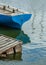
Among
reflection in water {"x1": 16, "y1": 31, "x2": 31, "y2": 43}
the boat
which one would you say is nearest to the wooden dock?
reflection in water {"x1": 16, "y1": 31, "x2": 31, "y2": 43}

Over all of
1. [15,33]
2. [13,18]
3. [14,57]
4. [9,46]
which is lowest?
[14,57]

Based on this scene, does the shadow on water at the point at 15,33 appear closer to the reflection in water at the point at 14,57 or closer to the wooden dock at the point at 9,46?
the wooden dock at the point at 9,46

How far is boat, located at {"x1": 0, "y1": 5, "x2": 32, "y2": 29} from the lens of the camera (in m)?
17.1

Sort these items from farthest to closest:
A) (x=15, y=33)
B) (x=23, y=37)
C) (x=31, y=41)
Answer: (x=15, y=33) < (x=23, y=37) < (x=31, y=41)

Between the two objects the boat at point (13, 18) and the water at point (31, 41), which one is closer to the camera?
the water at point (31, 41)

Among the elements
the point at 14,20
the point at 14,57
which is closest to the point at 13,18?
the point at 14,20

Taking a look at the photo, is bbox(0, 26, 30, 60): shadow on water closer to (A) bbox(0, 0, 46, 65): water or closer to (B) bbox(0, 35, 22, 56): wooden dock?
(A) bbox(0, 0, 46, 65): water

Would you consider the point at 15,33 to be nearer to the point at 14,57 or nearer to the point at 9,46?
the point at 9,46

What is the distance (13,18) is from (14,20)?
26cm

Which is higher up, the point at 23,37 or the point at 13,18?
the point at 13,18

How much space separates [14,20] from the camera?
1741cm

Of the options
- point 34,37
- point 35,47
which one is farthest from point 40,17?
point 35,47

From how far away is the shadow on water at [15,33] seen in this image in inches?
600

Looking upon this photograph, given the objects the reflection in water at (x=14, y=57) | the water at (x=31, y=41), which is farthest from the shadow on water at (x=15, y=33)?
the reflection in water at (x=14, y=57)
